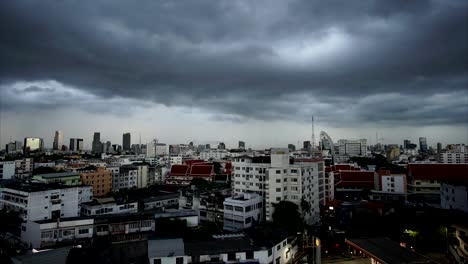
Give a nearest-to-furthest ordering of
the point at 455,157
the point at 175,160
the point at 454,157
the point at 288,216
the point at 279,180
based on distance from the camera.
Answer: the point at 288,216, the point at 279,180, the point at 455,157, the point at 454,157, the point at 175,160

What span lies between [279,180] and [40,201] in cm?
2750

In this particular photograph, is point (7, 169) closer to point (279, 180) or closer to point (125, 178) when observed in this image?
point (125, 178)

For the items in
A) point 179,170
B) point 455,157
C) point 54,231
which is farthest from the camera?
point 455,157

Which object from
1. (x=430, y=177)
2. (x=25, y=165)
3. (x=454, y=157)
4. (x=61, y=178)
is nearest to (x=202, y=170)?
(x=61, y=178)

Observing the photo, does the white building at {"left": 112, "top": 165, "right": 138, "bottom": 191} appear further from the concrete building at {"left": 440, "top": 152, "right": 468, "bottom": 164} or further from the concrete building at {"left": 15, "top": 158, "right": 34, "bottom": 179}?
the concrete building at {"left": 440, "top": 152, "right": 468, "bottom": 164}

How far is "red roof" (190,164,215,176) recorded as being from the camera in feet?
221

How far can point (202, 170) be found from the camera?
6831 centimetres

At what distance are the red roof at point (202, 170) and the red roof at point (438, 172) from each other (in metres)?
38.7

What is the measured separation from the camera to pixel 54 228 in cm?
2775

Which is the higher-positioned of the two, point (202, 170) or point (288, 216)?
point (202, 170)

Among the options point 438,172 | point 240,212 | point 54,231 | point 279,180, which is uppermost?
point 279,180

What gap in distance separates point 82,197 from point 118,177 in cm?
1866

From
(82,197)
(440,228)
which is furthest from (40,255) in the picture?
(440,228)

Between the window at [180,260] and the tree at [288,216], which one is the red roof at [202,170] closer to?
the tree at [288,216]
